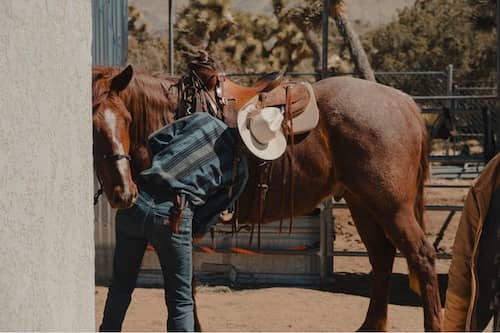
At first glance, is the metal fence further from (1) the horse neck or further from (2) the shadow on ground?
(2) the shadow on ground

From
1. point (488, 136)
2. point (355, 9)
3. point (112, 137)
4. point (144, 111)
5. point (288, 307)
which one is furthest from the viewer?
point (355, 9)

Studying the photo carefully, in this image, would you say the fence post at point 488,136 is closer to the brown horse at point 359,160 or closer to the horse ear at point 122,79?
the brown horse at point 359,160

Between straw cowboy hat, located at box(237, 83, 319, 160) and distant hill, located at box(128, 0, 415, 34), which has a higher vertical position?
distant hill, located at box(128, 0, 415, 34)

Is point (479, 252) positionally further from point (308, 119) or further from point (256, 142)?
point (308, 119)

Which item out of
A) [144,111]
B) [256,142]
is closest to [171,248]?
[256,142]

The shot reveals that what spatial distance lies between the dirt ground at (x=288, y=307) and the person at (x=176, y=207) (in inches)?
106

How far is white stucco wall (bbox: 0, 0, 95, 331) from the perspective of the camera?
2.56 m

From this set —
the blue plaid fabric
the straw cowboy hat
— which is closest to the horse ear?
the straw cowboy hat

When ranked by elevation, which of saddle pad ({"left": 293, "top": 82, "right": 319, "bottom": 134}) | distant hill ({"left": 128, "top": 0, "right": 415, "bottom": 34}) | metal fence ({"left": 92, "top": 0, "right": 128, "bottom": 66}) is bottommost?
saddle pad ({"left": 293, "top": 82, "right": 319, "bottom": 134})

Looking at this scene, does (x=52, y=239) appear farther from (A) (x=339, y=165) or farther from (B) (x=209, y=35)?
(B) (x=209, y=35)

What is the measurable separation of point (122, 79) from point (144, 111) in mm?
390

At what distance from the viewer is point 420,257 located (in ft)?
20.0

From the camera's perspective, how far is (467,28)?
37.5 meters

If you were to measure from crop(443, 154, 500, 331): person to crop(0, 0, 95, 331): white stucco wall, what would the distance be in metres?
1.25
